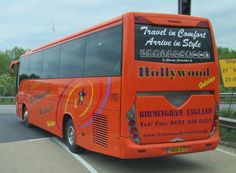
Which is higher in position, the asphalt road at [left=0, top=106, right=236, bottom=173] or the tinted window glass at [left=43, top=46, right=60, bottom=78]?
the tinted window glass at [left=43, top=46, right=60, bottom=78]

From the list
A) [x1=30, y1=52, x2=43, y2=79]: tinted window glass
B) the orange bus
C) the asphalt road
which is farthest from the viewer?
[x1=30, y1=52, x2=43, y2=79]: tinted window glass

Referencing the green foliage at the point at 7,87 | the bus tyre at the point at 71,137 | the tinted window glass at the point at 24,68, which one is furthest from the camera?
the green foliage at the point at 7,87

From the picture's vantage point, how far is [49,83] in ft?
42.5

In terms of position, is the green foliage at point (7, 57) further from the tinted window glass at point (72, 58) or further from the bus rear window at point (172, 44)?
the bus rear window at point (172, 44)

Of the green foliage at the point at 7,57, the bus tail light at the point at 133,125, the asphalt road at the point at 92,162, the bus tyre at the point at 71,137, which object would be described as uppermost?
the green foliage at the point at 7,57

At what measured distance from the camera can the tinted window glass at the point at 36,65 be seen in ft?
46.6

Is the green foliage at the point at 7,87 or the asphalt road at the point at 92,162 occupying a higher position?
the green foliage at the point at 7,87

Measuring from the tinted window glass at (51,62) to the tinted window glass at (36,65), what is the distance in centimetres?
51

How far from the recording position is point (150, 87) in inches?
323

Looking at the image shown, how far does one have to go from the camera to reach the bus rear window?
8320mm

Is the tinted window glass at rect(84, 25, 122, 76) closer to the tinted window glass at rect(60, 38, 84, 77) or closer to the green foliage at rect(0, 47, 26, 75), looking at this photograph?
the tinted window glass at rect(60, 38, 84, 77)

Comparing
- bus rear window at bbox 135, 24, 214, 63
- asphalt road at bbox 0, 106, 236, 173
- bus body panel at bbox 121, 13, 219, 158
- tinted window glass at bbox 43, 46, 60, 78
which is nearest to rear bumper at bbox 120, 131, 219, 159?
bus body panel at bbox 121, 13, 219, 158

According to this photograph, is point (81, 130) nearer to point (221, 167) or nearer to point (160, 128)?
point (160, 128)

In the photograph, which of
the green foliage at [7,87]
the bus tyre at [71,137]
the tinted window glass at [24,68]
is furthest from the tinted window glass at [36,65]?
the green foliage at [7,87]
